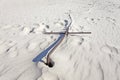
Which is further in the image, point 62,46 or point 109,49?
point 62,46

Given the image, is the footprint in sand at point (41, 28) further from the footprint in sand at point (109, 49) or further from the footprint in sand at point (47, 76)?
the footprint in sand at point (47, 76)

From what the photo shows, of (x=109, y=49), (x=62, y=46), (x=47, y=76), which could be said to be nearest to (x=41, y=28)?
(x=62, y=46)

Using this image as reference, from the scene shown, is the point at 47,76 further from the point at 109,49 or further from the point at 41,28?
the point at 41,28

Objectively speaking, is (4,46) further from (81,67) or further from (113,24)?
(113,24)

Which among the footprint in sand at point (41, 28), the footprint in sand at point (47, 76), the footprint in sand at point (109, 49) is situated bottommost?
the footprint in sand at point (109, 49)

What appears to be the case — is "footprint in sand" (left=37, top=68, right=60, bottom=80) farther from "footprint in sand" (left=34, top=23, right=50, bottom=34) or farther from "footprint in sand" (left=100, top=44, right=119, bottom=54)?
"footprint in sand" (left=34, top=23, right=50, bottom=34)

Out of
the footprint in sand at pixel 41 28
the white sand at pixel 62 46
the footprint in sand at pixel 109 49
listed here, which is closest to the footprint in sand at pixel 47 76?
the white sand at pixel 62 46

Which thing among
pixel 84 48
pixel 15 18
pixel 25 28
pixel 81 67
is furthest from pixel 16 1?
pixel 81 67

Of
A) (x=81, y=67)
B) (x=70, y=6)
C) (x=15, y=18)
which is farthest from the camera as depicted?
(x=70, y=6)
